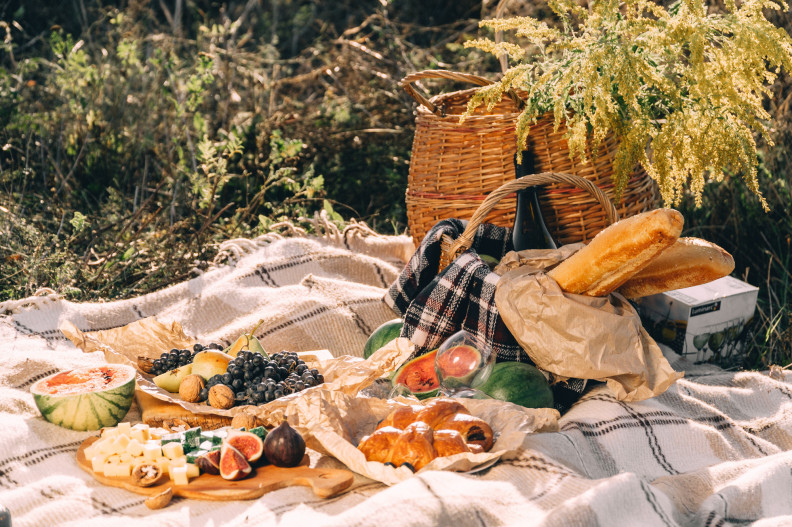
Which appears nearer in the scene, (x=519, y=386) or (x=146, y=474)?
(x=146, y=474)

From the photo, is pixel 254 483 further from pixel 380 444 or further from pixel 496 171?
pixel 496 171

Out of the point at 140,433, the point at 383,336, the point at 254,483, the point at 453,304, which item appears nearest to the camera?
the point at 254,483

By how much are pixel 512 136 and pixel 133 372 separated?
170 centimetres

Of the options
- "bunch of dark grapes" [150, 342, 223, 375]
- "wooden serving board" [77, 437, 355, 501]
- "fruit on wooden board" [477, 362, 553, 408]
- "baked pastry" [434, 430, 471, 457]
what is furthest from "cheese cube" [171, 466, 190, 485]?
"fruit on wooden board" [477, 362, 553, 408]

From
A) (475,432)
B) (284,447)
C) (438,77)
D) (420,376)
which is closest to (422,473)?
(475,432)

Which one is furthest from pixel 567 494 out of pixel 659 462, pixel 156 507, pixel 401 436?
pixel 156 507

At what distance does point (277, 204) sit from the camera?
4719 mm

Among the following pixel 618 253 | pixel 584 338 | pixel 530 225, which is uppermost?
pixel 618 253

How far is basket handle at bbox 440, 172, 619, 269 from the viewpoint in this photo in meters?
2.71

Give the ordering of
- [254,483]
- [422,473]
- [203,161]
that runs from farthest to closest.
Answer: [203,161] → [254,483] → [422,473]

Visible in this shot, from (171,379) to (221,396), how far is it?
26cm

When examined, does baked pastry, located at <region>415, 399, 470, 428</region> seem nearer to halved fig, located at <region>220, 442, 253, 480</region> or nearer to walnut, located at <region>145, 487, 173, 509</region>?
halved fig, located at <region>220, 442, 253, 480</region>

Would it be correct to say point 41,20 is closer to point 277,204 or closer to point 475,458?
point 277,204

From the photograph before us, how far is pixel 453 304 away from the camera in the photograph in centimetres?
272
